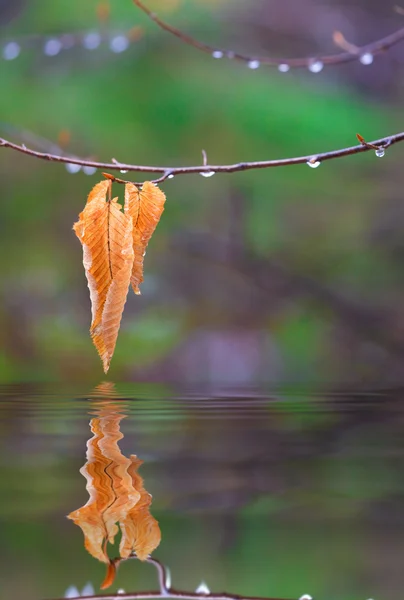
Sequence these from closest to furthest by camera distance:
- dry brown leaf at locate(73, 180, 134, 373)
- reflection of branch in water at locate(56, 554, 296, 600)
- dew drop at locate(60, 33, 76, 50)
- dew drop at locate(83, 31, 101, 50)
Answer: reflection of branch in water at locate(56, 554, 296, 600) → dry brown leaf at locate(73, 180, 134, 373) → dew drop at locate(83, 31, 101, 50) → dew drop at locate(60, 33, 76, 50)

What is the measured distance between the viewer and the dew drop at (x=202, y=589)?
34cm

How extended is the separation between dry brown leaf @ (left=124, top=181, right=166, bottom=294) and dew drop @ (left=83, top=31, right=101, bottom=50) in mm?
1717

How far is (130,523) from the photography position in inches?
16.8

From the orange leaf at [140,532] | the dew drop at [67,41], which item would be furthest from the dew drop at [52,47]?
the orange leaf at [140,532]

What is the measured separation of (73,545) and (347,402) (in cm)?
94

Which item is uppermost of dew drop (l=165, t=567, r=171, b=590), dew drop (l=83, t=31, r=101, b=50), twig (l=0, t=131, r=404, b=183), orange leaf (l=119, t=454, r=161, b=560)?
dew drop (l=83, t=31, r=101, b=50)

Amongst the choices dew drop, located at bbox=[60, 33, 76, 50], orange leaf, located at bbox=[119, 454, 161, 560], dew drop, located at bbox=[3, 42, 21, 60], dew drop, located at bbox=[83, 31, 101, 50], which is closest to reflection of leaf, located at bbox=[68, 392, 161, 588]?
orange leaf, located at bbox=[119, 454, 161, 560]

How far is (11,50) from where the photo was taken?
98.6 inches

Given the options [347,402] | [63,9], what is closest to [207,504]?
[347,402]

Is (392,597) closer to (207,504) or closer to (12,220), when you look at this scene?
(207,504)

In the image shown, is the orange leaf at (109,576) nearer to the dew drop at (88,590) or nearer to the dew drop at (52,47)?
the dew drop at (88,590)

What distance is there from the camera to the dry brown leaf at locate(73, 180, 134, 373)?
0.51 metres

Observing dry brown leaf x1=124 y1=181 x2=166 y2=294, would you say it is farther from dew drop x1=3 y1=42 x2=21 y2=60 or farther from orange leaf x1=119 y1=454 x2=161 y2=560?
dew drop x1=3 y1=42 x2=21 y2=60

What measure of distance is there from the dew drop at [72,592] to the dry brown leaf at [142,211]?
25 cm
